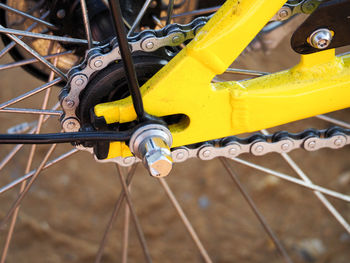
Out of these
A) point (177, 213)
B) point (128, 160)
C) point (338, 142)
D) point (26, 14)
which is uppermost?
point (26, 14)

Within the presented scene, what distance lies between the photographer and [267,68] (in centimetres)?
152

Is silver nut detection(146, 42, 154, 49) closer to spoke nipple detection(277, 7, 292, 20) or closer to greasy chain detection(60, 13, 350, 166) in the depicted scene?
greasy chain detection(60, 13, 350, 166)

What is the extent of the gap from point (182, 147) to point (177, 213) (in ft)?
1.98

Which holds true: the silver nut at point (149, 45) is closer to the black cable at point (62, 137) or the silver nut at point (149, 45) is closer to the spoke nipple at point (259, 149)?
the black cable at point (62, 137)

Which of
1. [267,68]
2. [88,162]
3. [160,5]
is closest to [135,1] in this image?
[160,5]

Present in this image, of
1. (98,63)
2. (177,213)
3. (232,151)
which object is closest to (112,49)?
(98,63)

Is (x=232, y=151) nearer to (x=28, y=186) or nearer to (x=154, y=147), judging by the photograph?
(x=154, y=147)

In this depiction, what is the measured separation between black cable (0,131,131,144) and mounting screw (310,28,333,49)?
0.27m

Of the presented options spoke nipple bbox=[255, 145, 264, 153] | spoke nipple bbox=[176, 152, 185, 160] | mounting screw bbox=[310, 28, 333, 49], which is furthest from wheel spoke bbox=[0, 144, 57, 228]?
mounting screw bbox=[310, 28, 333, 49]

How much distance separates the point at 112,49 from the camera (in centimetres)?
68

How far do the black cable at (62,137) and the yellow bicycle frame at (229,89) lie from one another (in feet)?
0.15

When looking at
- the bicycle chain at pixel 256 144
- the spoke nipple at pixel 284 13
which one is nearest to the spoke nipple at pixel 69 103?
the bicycle chain at pixel 256 144

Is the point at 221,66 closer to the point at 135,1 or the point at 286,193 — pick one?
the point at 135,1

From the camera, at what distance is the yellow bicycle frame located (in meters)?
0.63
